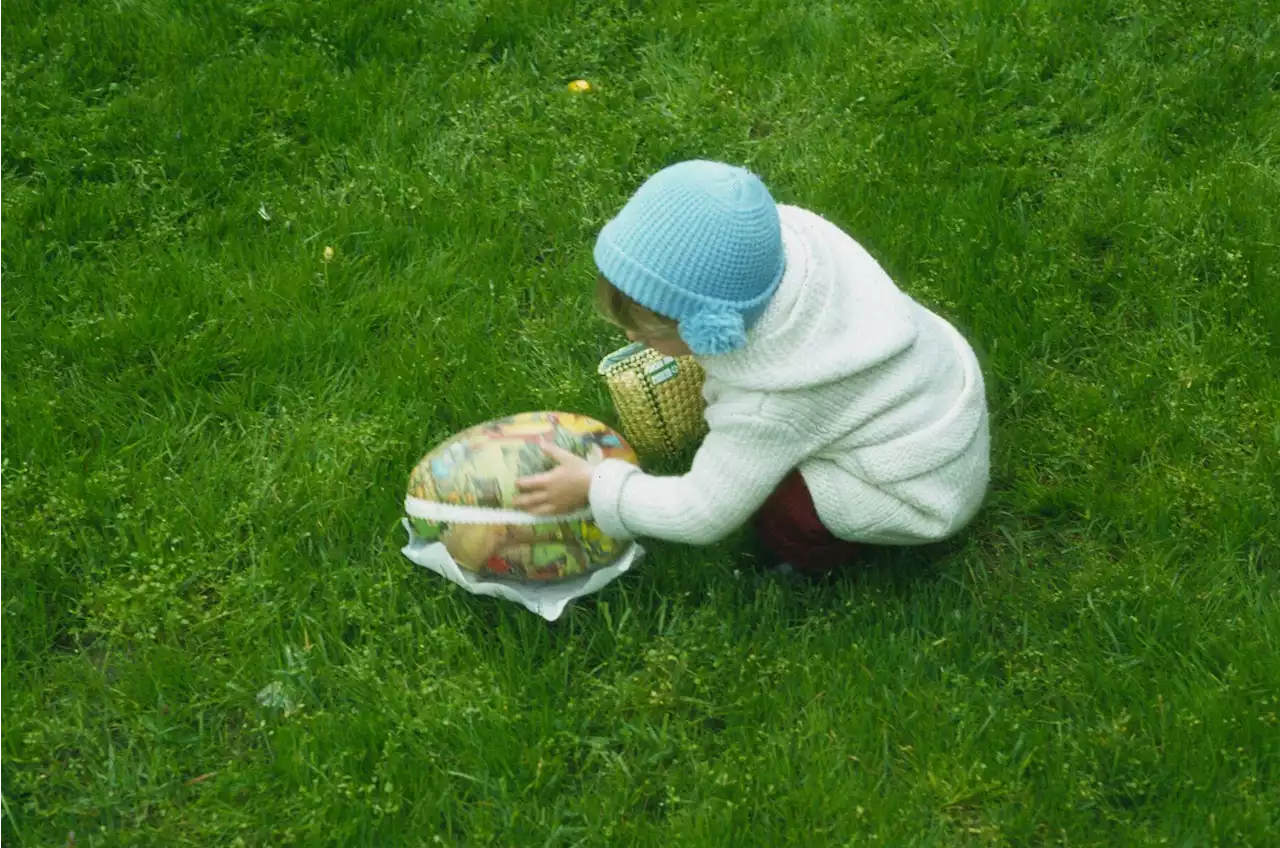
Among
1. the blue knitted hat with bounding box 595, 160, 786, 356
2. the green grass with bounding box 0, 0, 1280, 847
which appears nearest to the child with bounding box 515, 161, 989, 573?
the blue knitted hat with bounding box 595, 160, 786, 356

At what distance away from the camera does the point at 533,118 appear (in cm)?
482

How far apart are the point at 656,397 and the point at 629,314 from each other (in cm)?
52

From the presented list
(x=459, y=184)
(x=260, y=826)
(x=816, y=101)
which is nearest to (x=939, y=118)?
(x=816, y=101)

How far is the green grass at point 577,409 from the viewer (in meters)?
3.08

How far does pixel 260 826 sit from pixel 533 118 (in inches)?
102

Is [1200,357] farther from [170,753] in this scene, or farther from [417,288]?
[170,753]

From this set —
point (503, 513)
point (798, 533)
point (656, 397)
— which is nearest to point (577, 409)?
point (656, 397)

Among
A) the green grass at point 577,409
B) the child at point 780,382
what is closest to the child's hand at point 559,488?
the child at point 780,382

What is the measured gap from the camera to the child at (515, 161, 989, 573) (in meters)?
2.88

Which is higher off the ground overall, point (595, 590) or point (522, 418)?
point (522, 418)

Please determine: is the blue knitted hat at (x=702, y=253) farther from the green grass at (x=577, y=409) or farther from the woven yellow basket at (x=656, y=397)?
the green grass at (x=577, y=409)

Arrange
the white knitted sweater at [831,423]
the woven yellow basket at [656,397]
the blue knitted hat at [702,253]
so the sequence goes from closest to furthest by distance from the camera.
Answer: the blue knitted hat at [702,253] → the white knitted sweater at [831,423] → the woven yellow basket at [656,397]

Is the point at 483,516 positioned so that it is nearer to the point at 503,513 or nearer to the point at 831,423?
the point at 503,513

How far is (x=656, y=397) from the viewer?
3592 mm
